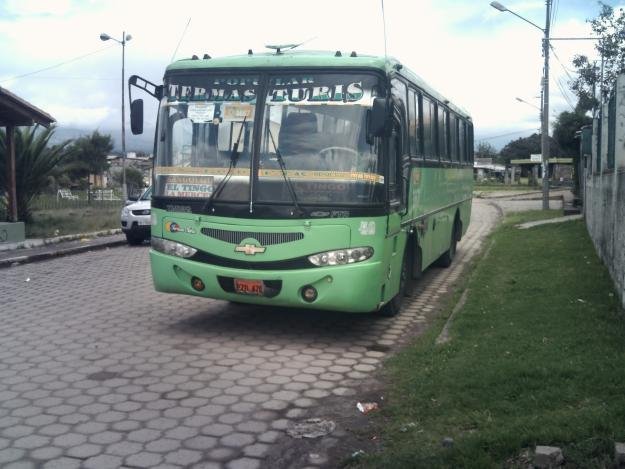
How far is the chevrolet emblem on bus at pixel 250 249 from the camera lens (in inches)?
→ 277

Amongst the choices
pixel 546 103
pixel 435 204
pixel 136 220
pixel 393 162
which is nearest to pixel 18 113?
pixel 136 220

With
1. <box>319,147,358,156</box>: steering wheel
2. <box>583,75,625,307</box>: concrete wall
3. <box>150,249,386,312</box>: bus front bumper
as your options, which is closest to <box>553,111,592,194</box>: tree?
<box>583,75,625,307</box>: concrete wall

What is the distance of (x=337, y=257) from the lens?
22.8 feet

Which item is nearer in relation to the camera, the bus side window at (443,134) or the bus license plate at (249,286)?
the bus license plate at (249,286)

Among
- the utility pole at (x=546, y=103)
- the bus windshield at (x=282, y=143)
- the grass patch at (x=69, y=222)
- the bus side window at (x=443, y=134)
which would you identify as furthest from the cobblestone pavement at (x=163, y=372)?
the utility pole at (x=546, y=103)

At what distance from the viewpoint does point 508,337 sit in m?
6.80

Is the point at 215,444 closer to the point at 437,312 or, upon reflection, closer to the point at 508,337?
the point at 508,337

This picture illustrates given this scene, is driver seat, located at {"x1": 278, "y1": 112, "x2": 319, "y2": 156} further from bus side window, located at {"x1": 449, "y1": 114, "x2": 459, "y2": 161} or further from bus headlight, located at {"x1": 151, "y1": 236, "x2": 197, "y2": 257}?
bus side window, located at {"x1": 449, "y1": 114, "x2": 459, "y2": 161}

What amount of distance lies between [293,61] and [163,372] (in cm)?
336

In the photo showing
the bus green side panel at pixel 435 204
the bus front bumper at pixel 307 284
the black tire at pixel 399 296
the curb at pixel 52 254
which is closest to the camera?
the bus front bumper at pixel 307 284

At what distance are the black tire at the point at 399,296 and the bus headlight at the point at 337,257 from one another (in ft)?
5.22

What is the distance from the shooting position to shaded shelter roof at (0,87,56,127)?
16219 mm

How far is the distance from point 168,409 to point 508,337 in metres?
3.32

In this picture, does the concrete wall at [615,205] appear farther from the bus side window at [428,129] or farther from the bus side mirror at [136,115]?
the bus side mirror at [136,115]
